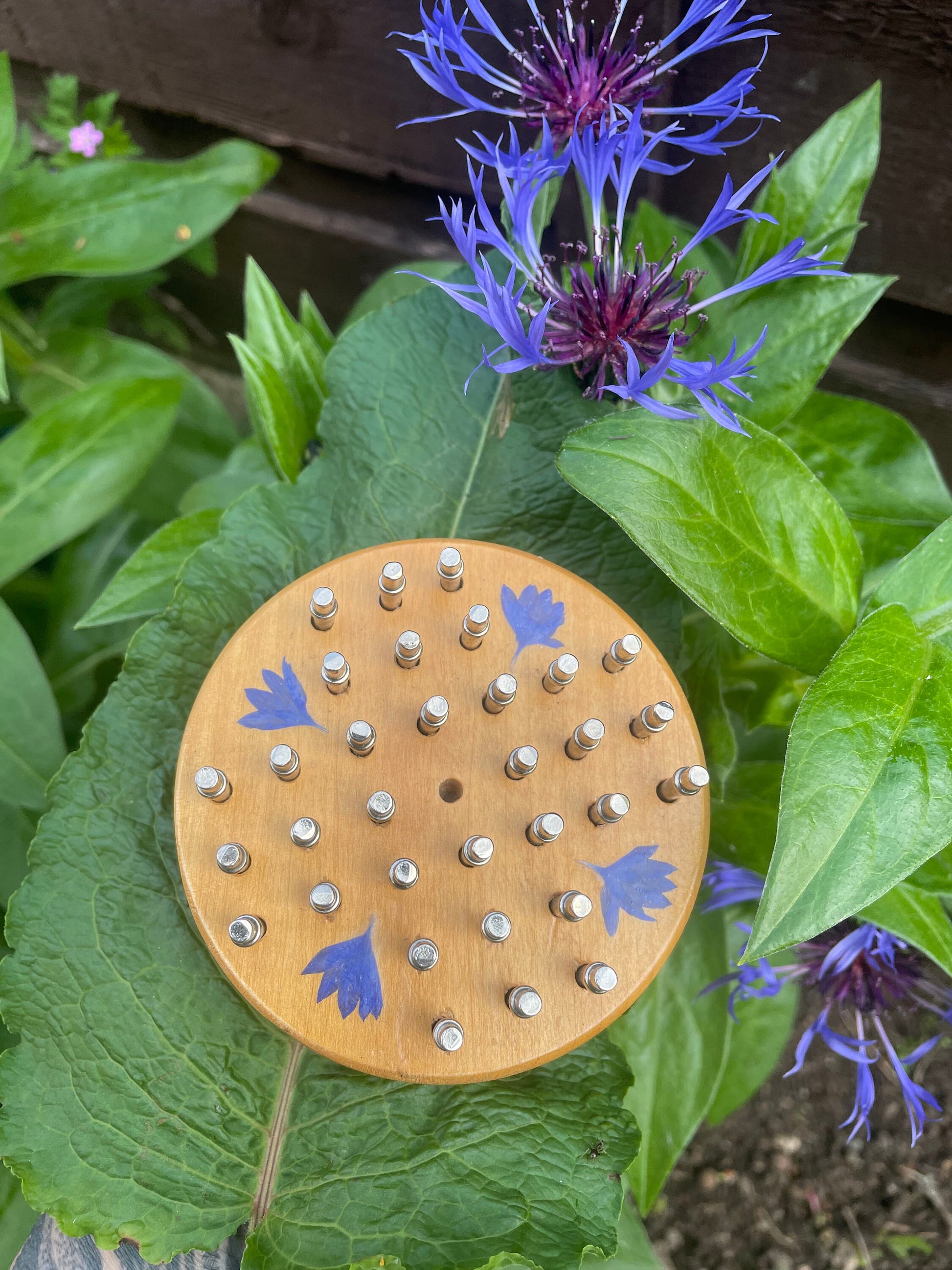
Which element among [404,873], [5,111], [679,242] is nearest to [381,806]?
[404,873]

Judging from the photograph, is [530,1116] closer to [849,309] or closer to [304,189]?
[849,309]

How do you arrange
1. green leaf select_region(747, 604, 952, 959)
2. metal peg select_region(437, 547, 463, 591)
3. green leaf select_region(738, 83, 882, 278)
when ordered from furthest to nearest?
green leaf select_region(738, 83, 882, 278)
metal peg select_region(437, 547, 463, 591)
green leaf select_region(747, 604, 952, 959)

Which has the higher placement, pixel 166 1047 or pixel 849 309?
pixel 849 309

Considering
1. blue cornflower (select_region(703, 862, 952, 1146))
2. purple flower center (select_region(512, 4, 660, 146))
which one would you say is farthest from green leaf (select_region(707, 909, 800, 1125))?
purple flower center (select_region(512, 4, 660, 146))

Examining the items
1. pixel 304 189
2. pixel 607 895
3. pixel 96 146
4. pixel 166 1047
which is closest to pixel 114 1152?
pixel 166 1047

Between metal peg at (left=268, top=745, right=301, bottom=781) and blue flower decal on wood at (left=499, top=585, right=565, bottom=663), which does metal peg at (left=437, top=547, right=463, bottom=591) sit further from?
metal peg at (left=268, top=745, right=301, bottom=781)

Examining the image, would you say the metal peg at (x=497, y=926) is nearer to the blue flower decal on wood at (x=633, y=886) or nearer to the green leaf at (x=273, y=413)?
the blue flower decal on wood at (x=633, y=886)

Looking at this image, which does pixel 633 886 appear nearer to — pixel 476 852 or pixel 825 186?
pixel 476 852

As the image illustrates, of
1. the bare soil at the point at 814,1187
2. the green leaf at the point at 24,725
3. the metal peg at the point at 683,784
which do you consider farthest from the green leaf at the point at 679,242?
the bare soil at the point at 814,1187
